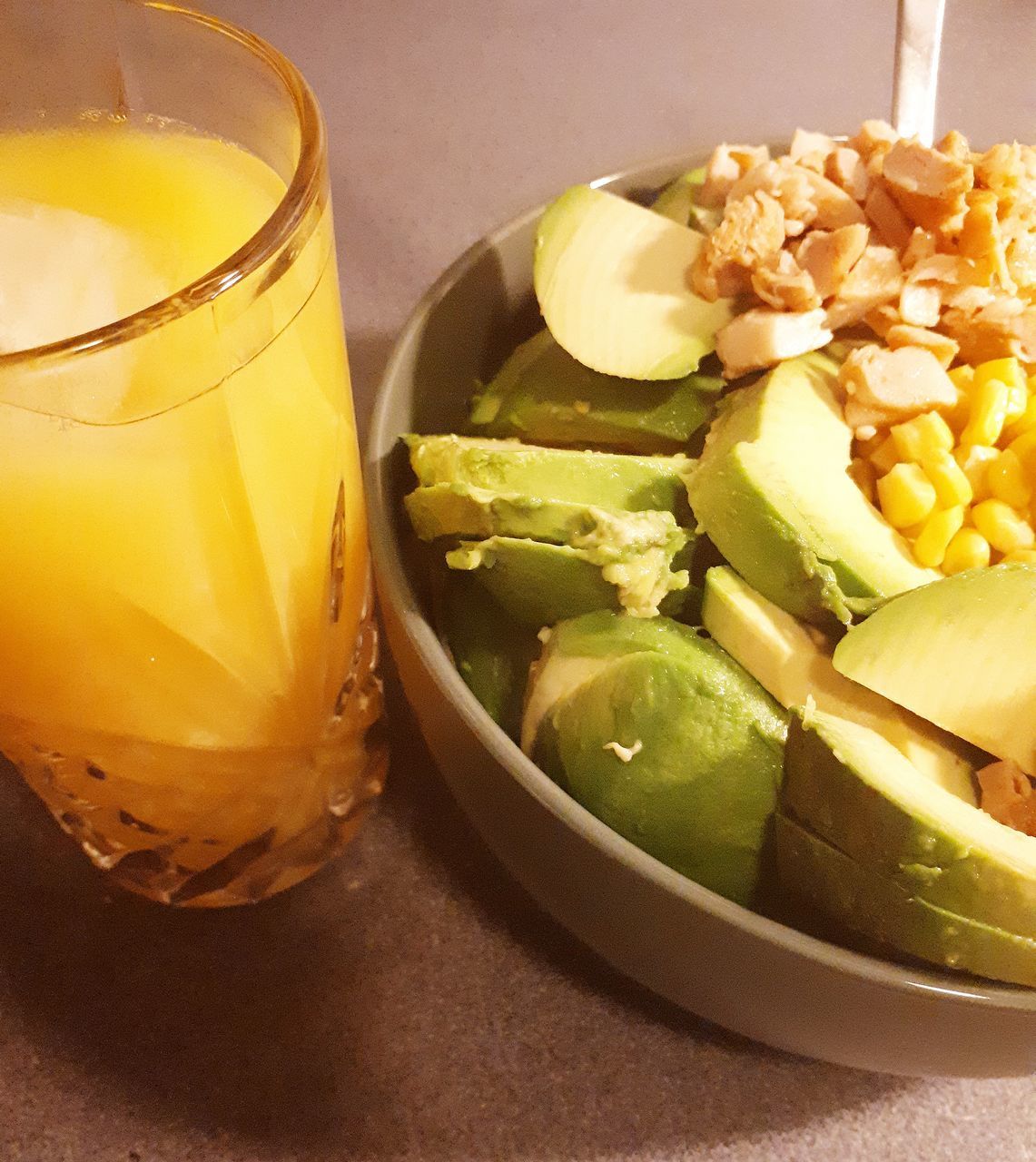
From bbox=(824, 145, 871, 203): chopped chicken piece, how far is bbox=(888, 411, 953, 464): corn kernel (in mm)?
171

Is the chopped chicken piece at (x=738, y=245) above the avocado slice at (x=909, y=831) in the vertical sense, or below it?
above

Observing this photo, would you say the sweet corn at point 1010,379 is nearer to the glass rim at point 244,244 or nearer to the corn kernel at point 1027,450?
the corn kernel at point 1027,450

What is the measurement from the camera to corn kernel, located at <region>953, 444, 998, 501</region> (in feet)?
1.92

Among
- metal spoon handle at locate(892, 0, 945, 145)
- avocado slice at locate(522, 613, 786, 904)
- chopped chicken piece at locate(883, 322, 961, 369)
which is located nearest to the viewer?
avocado slice at locate(522, 613, 786, 904)

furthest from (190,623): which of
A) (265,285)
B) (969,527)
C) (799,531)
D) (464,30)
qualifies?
(464,30)

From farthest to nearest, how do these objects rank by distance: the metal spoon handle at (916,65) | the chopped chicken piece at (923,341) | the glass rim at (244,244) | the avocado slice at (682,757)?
1. the metal spoon handle at (916,65)
2. the chopped chicken piece at (923,341)
3. the avocado slice at (682,757)
4. the glass rim at (244,244)

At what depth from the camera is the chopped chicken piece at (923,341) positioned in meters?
0.61

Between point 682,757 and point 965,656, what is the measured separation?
14 cm

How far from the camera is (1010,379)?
60 cm

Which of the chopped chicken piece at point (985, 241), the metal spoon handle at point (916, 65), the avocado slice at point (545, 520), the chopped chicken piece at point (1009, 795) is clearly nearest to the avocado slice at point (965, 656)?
the chopped chicken piece at point (1009, 795)

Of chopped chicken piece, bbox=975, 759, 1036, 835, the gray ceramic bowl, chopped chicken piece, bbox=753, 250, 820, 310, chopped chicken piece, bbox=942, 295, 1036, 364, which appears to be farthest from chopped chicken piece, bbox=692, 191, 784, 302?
chopped chicken piece, bbox=975, 759, 1036, 835

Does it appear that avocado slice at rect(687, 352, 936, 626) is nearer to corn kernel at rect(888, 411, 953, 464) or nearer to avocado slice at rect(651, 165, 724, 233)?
corn kernel at rect(888, 411, 953, 464)

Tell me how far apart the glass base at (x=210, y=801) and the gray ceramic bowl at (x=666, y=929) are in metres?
0.11

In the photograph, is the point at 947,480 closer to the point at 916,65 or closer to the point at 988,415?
the point at 988,415
